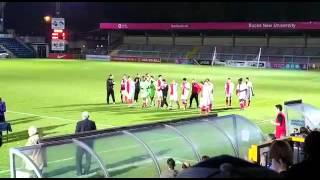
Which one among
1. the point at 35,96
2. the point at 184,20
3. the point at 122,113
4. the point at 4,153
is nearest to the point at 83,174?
the point at 4,153

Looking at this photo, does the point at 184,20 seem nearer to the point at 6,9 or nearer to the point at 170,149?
the point at 6,9

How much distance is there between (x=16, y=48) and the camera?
8800cm

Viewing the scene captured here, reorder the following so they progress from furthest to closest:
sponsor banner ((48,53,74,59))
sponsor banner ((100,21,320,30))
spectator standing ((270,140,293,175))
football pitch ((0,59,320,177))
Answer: sponsor banner ((48,53,74,59)) < sponsor banner ((100,21,320,30)) < football pitch ((0,59,320,177)) < spectator standing ((270,140,293,175))

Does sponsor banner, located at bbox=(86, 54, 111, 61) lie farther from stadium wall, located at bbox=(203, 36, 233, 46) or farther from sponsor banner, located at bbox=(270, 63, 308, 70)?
sponsor banner, located at bbox=(270, 63, 308, 70)

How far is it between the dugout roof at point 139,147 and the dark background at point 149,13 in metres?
59.6

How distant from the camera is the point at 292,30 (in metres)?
71.1

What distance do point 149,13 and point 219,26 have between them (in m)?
14.3

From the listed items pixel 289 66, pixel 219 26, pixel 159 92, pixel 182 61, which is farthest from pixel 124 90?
pixel 219 26

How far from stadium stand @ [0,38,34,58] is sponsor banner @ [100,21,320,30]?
1371cm

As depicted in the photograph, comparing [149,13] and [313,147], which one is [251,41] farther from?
[313,147]

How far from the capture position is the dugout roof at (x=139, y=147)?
29.0 ft

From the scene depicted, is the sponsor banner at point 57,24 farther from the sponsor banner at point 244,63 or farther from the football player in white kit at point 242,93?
the football player in white kit at point 242,93

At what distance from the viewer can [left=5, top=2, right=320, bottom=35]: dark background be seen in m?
75.4

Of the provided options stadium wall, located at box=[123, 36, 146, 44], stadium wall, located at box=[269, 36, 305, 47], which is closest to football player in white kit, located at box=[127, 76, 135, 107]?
stadium wall, located at box=[269, 36, 305, 47]
